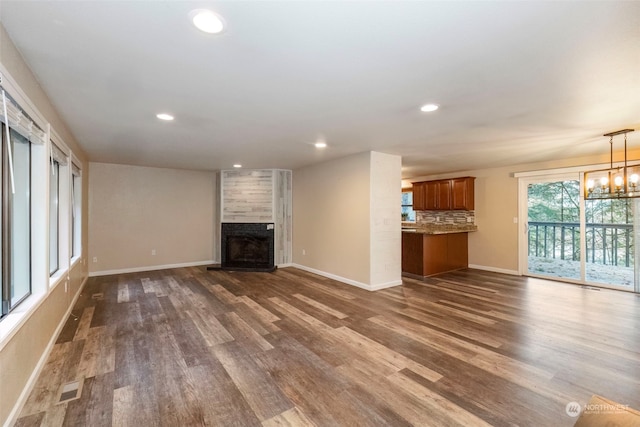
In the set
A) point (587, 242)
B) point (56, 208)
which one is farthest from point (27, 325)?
point (587, 242)

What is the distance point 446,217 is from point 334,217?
3.43 meters

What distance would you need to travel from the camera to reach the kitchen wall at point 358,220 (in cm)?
466

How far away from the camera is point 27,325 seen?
6.63 ft

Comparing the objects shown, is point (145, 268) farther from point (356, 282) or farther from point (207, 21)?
point (207, 21)

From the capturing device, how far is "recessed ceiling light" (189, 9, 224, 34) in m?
1.42

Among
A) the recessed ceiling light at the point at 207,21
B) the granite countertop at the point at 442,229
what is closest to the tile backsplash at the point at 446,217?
the granite countertop at the point at 442,229

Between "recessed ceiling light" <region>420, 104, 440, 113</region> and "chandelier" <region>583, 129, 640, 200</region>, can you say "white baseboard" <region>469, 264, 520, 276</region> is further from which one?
"recessed ceiling light" <region>420, 104, 440, 113</region>

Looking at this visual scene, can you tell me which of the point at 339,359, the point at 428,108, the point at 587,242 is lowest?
the point at 339,359

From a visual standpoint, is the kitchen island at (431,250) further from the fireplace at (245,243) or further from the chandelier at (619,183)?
the fireplace at (245,243)

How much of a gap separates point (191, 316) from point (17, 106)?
2.61 m

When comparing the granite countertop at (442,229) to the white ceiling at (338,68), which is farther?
the granite countertop at (442,229)

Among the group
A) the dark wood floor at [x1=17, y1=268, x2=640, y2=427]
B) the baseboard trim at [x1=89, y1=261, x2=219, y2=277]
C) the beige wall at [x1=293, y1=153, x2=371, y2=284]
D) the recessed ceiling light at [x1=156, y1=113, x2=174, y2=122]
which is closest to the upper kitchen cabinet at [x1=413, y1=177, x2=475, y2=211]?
the dark wood floor at [x1=17, y1=268, x2=640, y2=427]

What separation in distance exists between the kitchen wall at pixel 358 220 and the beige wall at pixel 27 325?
389 cm

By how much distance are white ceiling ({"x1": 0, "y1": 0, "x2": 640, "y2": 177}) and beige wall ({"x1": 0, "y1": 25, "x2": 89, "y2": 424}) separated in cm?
10
